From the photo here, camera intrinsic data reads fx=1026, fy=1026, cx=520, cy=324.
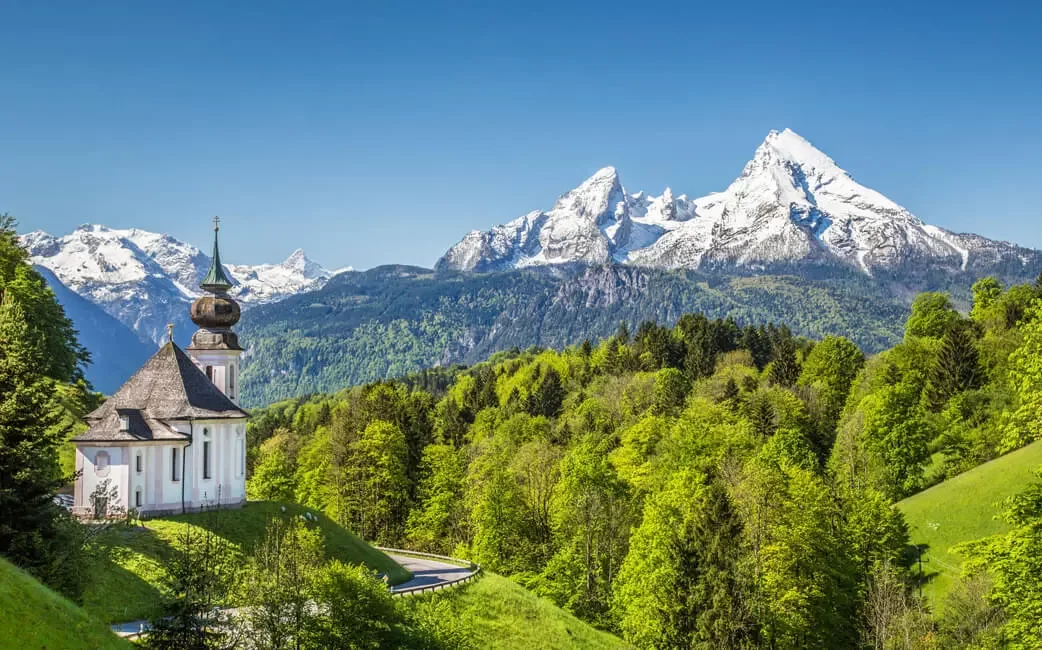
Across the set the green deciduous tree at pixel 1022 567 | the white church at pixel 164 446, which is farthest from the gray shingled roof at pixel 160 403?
the green deciduous tree at pixel 1022 567

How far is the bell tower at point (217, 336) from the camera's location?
63094 millimetres

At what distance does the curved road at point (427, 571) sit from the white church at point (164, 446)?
10.5 meters

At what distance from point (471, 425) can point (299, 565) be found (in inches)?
2902

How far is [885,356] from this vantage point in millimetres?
90062

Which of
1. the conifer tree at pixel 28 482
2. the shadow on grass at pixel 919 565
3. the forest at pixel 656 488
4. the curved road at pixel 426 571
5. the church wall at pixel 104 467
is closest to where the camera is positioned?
the conifer tree at pixel 28 482

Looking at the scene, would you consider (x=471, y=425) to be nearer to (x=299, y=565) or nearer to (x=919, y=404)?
(x=919, y=404)

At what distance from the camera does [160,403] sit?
53.6 m

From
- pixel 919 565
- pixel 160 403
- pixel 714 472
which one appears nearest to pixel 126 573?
pixel 160 403

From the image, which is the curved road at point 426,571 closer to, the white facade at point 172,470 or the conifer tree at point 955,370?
the white facade at point 172,470

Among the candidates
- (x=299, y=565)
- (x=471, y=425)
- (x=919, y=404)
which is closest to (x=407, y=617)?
(x=299, y=565)

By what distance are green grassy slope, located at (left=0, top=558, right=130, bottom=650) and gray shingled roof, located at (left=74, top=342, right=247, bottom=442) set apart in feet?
75.0

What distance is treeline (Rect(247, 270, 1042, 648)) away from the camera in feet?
155

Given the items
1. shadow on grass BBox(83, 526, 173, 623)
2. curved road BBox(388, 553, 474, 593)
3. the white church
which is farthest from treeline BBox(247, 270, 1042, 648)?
shadow on grass BBox(83, 526, 173, 623)

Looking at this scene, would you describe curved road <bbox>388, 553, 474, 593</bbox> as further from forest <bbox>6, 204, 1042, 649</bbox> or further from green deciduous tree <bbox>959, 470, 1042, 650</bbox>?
green deciduous tree <bbox>959, 470, 1042, 650</bbox>
